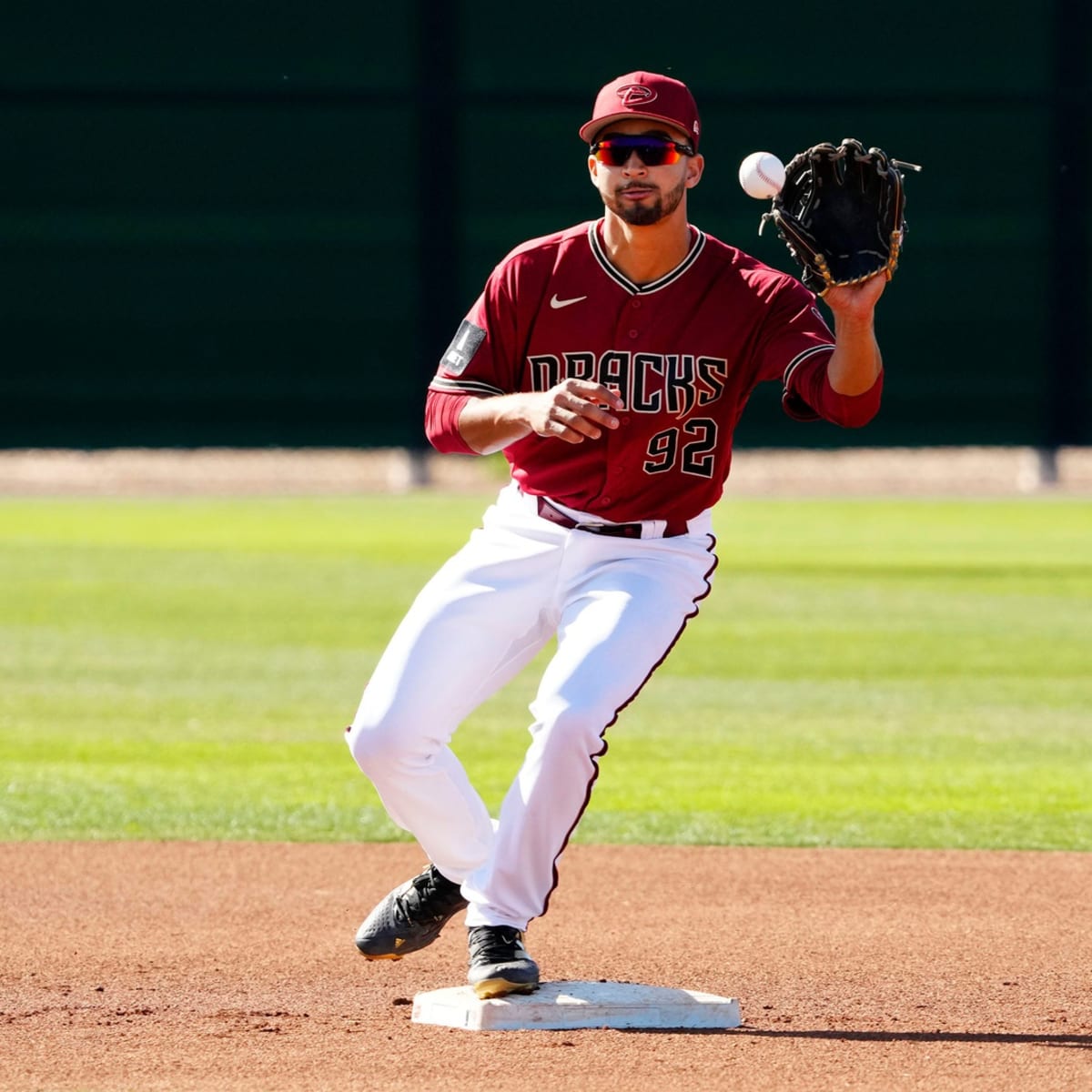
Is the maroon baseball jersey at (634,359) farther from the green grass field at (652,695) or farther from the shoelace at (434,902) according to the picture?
the green grass field at (652,695)

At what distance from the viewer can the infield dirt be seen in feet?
13.1

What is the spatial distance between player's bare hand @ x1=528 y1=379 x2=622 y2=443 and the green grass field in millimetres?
2997

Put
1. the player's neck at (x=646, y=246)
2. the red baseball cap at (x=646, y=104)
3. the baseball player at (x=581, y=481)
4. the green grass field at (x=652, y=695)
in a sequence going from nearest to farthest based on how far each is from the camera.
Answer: the baseball player at (x=581, y=481), the red baseball cap at (x=646, y=104), the player's neck at (x=646, y=246), the green grass field at (x=652, y=695)

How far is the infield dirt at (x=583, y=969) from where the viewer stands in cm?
399

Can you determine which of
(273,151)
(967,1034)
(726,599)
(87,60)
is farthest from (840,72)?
(967,1034)

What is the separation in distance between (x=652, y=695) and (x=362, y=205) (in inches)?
570

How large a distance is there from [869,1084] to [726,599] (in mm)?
9775

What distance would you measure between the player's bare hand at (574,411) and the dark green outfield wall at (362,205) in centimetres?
1938

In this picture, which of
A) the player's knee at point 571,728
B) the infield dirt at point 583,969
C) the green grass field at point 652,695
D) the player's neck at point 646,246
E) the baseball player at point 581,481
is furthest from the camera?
the green grass field at point 652,695

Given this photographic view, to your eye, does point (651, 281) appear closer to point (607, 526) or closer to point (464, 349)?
point (464, 349)

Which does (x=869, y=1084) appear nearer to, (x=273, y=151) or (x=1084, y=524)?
(x=1084, y=524)

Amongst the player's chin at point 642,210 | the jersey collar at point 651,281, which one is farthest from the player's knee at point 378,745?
the player's chin at point 642,210

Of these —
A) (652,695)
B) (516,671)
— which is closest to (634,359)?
(516,671)

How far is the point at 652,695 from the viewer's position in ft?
33.2
